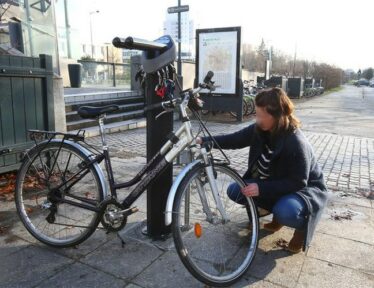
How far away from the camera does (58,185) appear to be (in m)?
2.89

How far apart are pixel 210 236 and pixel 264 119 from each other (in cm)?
102

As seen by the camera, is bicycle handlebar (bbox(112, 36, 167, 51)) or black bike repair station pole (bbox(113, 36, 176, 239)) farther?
black bike repair station pole (bbox(113, 36, 176, 239))

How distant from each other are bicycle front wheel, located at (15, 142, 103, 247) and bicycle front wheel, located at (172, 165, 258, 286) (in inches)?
29.8

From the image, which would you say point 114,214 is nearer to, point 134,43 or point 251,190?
point 251,190

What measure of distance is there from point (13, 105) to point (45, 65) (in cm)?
67

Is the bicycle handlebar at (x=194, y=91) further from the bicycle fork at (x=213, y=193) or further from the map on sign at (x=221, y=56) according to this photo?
the map on sign at (x=221, y=56)

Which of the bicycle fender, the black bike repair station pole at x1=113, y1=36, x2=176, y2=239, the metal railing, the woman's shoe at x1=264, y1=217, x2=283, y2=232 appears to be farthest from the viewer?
the metal railing

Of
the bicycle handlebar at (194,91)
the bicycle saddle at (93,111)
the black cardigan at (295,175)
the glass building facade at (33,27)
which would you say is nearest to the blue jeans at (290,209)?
the black cardigan at (295,175)

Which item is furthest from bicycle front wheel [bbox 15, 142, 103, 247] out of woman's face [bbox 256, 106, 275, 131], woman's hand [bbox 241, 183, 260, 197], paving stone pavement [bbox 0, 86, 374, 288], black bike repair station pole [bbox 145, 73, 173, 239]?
woman's face [bbox 256, 106, 275, 131]

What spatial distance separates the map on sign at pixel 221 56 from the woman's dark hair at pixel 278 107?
7.48 meters

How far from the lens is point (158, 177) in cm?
283

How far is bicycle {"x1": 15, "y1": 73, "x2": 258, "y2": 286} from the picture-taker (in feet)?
7.98

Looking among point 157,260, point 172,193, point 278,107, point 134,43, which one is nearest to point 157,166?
point 172,193

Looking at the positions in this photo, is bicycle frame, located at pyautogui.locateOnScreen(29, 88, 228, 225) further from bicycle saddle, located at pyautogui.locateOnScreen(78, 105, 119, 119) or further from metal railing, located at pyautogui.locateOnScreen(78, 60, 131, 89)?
metal railing, located at pyautogui.locateOnScreen(78, 60, 131, 89)
